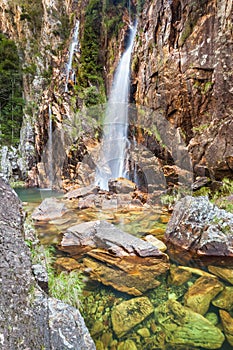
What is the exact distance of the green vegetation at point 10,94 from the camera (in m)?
22.9

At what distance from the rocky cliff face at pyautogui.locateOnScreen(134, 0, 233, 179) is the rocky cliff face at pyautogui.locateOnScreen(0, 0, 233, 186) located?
34 millimetres

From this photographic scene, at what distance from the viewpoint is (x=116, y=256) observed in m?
4.49

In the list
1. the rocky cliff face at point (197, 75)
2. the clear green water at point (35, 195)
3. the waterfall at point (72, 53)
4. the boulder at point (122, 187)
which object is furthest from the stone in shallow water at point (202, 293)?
the waterfall at point (72, 53)

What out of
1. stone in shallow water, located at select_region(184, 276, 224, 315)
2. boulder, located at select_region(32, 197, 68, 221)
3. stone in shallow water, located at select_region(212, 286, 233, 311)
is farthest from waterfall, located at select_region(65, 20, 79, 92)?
stone in shallow water, located at select_region(212, 286, 233, 311)

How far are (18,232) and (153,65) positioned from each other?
10.6 metres

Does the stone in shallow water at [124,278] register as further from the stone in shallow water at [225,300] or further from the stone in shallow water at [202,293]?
the stone in shallow water at [225,300]

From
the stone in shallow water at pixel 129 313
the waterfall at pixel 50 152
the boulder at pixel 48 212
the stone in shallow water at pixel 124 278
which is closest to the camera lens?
the stone in shallow water at pixel 129 313

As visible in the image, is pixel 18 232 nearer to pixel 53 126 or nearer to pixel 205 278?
pixel 205 278

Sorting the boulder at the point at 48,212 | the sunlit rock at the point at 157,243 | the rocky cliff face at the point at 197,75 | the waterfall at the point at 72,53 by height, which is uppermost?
the waterfall at the point at 72,53

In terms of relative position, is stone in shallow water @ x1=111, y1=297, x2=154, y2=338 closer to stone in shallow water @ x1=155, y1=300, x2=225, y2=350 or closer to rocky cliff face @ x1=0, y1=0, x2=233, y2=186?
stone in shallow water @ x1=155, y1=300, x2=225, y2=350

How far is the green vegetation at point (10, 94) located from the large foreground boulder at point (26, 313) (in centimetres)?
2277

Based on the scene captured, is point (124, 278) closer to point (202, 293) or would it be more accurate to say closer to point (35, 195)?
point (202, 293)

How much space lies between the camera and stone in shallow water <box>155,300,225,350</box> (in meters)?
2.45

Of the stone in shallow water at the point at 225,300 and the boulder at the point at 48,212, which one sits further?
the boulder at the point at 48,212
